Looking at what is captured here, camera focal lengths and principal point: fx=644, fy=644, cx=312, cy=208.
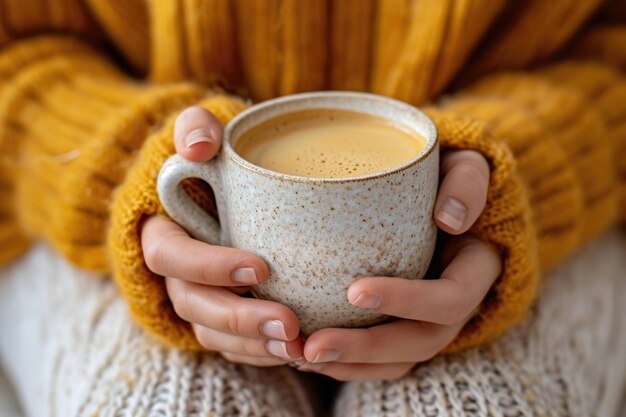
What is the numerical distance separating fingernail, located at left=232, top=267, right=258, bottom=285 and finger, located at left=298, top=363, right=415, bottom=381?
0.27 ft

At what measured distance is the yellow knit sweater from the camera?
61 centimetres

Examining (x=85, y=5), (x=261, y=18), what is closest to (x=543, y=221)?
(x=261, y=18)

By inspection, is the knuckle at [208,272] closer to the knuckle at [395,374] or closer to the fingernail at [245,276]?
the fingernail at [245,276]

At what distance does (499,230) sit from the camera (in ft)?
1.66

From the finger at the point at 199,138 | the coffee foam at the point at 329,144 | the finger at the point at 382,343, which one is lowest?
the finger at the point at 382,343

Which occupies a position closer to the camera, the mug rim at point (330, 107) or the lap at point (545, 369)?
the mug rim at point (330, 107)

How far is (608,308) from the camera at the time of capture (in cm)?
66

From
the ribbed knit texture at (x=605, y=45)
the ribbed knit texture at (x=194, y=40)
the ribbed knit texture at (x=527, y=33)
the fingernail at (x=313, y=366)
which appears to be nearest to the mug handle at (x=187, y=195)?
the fingernail at (x=313, y=366)

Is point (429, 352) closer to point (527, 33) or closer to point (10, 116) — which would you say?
point (527, 33)

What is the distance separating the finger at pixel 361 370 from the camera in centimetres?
47

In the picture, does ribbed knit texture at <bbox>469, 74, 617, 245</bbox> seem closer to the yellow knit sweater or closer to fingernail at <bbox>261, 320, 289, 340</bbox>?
the yellow knit sweater

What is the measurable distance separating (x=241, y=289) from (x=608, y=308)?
1.35ft

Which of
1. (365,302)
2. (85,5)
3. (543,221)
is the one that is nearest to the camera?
(365,302)

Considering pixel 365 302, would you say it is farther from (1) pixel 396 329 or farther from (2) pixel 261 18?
(2) pixel 261 18
